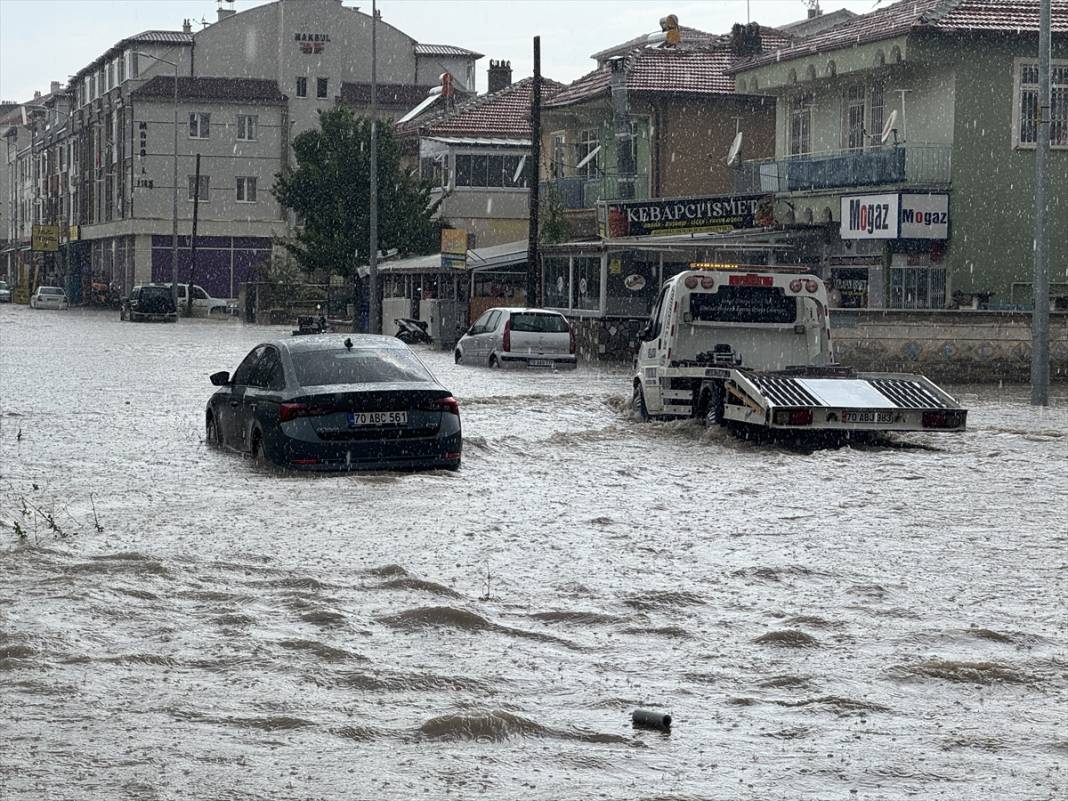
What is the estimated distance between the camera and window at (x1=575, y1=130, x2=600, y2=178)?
5575 centimetres

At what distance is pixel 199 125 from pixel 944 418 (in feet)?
251

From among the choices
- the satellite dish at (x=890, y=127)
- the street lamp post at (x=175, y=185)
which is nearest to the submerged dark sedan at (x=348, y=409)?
the satellite dish at (x=890, y=127)

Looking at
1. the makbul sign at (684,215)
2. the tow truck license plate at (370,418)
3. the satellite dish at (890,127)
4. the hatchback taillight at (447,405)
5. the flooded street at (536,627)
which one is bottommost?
the flooded street at (536,627)

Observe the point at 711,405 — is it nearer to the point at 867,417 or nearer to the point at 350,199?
the point at 867,417

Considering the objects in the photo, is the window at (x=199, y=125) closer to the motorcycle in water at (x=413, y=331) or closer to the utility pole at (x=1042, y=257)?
the motorcycle in water at (x=413, y=331)

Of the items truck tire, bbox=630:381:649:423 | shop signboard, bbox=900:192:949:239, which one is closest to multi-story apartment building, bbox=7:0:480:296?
shop signboard, bbox=900:192:949:239

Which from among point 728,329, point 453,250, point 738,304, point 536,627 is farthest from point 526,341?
point 536,627

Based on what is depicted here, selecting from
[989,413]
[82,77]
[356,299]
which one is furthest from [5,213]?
[989,413]

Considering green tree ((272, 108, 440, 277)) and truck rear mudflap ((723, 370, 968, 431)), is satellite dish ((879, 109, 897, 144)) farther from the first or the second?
green tree ((272, 108, 440, 277))

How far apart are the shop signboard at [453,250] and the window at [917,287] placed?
15316 millimetres

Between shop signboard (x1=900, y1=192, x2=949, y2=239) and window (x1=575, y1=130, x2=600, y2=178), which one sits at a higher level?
window (x1=575, y1=130, x2=600, y2=178)

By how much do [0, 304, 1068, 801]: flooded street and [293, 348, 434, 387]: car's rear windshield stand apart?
0.99 metres

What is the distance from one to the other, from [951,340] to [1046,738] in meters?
27.2

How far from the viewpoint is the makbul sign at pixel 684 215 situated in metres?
44.0
